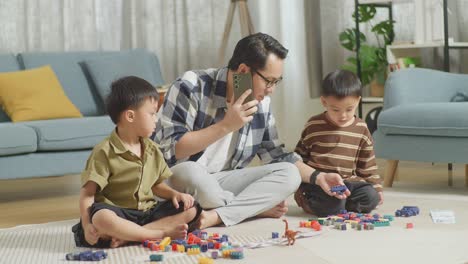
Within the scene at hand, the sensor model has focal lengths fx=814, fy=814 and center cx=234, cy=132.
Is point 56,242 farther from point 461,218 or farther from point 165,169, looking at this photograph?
point 461,218

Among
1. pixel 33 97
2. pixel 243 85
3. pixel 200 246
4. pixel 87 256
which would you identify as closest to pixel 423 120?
pixel 243 85

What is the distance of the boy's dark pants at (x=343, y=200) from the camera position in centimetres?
290

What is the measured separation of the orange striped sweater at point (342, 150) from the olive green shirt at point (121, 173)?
74 cm

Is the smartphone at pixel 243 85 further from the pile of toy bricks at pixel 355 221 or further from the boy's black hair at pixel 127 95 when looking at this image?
the pile of toy bricks at pixel 355 221

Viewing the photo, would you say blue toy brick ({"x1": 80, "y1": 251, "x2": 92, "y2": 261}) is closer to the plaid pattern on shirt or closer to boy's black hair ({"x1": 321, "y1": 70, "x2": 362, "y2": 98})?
the plaid pattern on shirt

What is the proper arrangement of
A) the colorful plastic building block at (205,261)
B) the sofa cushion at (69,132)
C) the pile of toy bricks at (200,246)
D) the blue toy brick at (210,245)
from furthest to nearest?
the sofa cushion at (69,132) < the blue toy brick at (210,245) < the pile of toy bricks at (200,246) < the colorful plastic building block at (205,261)

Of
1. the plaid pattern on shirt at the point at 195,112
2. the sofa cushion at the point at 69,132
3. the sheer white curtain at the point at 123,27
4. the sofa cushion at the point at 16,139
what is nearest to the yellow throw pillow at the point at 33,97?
the sofa cushion at the point at 69,132

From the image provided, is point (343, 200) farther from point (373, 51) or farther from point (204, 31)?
point (204, 31)

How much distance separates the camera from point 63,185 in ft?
14.8

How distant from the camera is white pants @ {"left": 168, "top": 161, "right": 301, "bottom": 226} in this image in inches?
106

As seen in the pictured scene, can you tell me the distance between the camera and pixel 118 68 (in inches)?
184

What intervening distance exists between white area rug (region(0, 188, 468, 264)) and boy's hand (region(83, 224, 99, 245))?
7 cm

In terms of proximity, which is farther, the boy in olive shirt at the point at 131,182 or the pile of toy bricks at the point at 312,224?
the pile of toy bricks at the point at 312,224

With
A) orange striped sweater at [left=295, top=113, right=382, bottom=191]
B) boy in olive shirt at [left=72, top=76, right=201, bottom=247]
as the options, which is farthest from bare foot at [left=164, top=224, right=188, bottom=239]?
orange striped sweater at [left=295, top=113, right=382, bottom=191]
